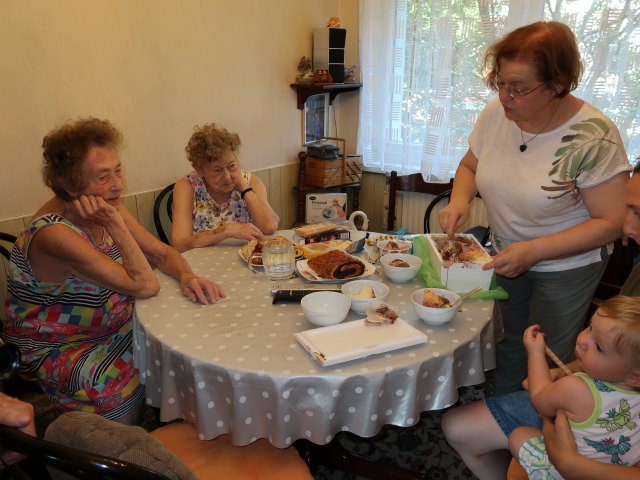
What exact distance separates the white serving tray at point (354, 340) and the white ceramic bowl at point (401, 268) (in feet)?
1.02

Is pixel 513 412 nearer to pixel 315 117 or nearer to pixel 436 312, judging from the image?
pixel 436 312

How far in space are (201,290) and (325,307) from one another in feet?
1.38

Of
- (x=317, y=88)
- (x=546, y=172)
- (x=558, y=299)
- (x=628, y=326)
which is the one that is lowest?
(x=558, y=299)

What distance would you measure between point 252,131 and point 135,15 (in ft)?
3.37

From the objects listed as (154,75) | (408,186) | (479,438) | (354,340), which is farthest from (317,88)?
(479,438)

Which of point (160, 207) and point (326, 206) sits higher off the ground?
point (160, 207)

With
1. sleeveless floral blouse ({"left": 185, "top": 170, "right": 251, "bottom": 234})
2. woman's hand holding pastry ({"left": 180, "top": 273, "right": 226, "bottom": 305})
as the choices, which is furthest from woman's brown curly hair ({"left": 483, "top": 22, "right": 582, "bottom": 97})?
sleeveless floral blouse ({"left": 185, "top": 170, "right": 251, "bottom": 234})

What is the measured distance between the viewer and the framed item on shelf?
365 cm

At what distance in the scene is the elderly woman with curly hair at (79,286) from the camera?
1491 millimetres

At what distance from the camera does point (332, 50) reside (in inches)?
133

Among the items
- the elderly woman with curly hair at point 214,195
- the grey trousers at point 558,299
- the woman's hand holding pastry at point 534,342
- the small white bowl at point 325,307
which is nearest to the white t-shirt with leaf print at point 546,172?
the grey trousers at point 558,299

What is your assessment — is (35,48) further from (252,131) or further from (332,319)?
(332,319)

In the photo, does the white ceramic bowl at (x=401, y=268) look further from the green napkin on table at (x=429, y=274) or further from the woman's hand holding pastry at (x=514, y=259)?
the woman's hand holding pastry at (x=514, y=259)

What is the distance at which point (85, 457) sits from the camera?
701 millimetres
